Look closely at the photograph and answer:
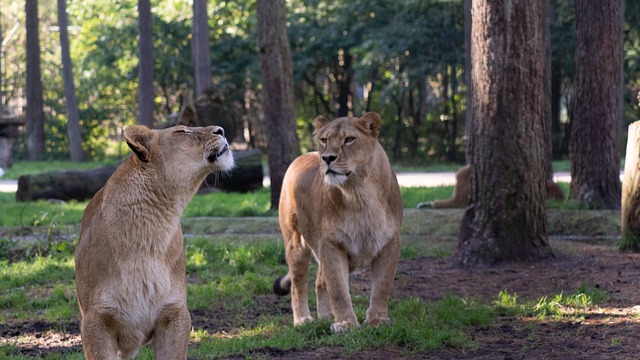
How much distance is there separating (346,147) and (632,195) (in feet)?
12.1

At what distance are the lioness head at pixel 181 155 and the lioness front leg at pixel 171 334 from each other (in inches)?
24.9

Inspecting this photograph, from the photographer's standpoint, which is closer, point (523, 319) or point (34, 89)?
point (523, 319)

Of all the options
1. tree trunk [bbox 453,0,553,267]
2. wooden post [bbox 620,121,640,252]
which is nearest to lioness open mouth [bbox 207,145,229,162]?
tree trunk [bbox 453,0,553,267]

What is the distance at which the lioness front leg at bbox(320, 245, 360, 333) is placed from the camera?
691 centimetres

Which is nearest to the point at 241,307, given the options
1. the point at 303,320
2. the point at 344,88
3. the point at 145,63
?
the point at 303,320

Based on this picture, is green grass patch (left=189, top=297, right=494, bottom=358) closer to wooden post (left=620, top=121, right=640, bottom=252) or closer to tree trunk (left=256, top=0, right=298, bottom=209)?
wooden post (left=620, top=121, right=640, bottom=252)

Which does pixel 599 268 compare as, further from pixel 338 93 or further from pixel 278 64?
pixel 338 93

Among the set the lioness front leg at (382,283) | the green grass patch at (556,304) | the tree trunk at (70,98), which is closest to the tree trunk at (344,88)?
the tree trunk at (70,98)

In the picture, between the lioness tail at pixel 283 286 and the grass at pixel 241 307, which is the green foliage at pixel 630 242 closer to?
the grass at pixel 241 307

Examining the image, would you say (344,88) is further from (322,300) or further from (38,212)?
(322,300)

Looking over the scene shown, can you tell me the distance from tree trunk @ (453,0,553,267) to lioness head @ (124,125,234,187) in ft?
15.2

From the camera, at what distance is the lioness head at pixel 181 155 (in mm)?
5062

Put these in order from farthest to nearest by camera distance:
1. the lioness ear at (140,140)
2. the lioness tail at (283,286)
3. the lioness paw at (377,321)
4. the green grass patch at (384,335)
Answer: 1. the lioness tail at (283,286)
2. the lioness paw at (377,321)
3. the green grass patch at (384,335)
4. the lioness ear at (140,140)

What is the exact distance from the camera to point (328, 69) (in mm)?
32062
